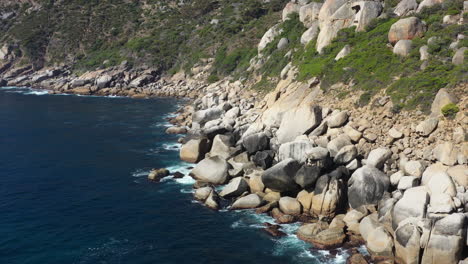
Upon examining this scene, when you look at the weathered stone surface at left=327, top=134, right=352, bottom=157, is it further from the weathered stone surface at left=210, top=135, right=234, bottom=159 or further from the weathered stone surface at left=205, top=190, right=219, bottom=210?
the weathered stone surface at left=210, top=135, right=234, bottom=159

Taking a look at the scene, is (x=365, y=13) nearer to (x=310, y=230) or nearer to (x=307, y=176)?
(x=307, y=176)

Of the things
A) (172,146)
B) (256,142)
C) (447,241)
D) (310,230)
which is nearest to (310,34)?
(172,146)

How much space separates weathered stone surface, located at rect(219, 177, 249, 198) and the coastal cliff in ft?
0.46

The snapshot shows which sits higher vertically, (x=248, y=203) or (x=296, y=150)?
(x=296, y=150)

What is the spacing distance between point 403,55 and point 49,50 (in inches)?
5818

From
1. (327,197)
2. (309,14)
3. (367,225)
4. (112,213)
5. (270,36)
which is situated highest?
(309,14)

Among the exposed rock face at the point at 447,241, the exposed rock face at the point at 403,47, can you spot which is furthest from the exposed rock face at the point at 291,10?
the exposed rock face at the point at 447,241

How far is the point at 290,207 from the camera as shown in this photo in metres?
37.2

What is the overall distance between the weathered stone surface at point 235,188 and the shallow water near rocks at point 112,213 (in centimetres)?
297

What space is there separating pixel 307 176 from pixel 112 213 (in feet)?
60.3

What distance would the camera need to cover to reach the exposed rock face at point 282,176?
129ft

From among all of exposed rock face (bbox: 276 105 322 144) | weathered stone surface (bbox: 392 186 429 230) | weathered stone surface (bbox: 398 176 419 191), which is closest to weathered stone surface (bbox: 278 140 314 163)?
exposed rock face (bbox: 276 105 322 144)

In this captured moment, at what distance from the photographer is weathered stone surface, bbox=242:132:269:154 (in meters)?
48.5

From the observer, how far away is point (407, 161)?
37219 millimetres
